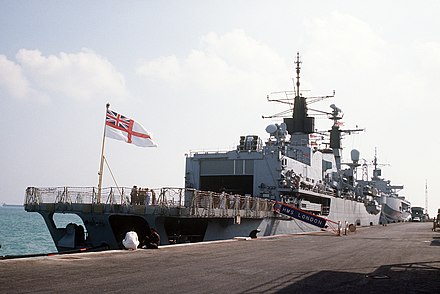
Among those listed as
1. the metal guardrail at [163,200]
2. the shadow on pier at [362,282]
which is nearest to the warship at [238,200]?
the metal guardrail at [163,200]

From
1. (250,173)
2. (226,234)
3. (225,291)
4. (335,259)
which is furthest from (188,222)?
(225,291)

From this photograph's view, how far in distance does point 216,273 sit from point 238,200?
1486 cm

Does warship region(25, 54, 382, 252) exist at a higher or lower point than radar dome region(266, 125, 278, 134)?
lower

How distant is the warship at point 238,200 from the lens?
23.1m

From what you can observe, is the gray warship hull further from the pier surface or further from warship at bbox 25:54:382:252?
the pier surface

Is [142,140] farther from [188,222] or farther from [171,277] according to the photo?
[171,277]

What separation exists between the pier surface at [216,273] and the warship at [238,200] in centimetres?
520

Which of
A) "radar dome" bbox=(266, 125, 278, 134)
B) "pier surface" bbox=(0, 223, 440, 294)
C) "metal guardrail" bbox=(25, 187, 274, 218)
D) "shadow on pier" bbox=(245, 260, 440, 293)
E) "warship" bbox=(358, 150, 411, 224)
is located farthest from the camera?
"warship" bbox=(358, 150, 411, 224)

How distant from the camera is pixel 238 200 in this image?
27.0 meters

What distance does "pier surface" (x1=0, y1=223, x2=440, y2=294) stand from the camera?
9875 millimetres

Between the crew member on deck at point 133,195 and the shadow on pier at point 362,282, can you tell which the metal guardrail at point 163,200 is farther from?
the shadow on pier at point 362,282

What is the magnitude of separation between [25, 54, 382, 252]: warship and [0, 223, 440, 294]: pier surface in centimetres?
520

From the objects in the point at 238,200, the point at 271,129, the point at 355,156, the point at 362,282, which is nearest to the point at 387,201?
the point at 355,156

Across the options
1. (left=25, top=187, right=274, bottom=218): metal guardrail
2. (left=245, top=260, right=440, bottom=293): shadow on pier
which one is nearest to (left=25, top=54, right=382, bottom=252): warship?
(left=25, top=187, right=274, bottom=218): metal guardrail
